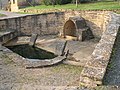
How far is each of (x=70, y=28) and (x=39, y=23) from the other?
3.45m

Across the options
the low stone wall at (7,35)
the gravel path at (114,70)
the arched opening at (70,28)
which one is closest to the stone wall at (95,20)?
the arched opening at (70,28)

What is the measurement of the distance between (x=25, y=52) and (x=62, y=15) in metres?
7.71

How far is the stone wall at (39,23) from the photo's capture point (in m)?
27.6

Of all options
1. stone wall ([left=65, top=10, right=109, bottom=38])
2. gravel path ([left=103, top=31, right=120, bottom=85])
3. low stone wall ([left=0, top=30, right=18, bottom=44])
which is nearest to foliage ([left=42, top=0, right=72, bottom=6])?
stone wall ([left=65, top=10, right=109, bottom=38])

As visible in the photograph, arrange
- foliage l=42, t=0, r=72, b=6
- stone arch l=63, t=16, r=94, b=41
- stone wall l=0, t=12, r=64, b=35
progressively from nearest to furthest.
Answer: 1. stone arch l=63, t=16, r=94, b=41
2. stone wall l=0, t=12, r=64, b=35
3. foliage l=42, t=0, r=72, b=6

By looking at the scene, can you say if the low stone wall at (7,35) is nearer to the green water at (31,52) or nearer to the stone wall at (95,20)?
the green water at (31,52)

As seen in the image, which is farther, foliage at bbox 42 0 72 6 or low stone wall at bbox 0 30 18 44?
foliage at bbox 42 0 72 6

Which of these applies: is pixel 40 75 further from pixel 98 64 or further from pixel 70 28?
pixel 70 28

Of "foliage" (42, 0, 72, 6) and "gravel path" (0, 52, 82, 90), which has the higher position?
"foliage" (42, 0, 72, 6)

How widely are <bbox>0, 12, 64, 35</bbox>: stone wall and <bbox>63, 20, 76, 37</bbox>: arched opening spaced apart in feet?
3.47

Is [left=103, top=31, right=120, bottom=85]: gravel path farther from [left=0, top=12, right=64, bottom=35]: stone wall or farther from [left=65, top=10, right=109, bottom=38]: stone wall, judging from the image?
[left=0, top=12, right=64, bottom=35]: stone wall

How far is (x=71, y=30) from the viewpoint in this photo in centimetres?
2855

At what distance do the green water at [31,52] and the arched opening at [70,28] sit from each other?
203 inches

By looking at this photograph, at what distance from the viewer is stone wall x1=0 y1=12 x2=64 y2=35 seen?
27.6 metres
